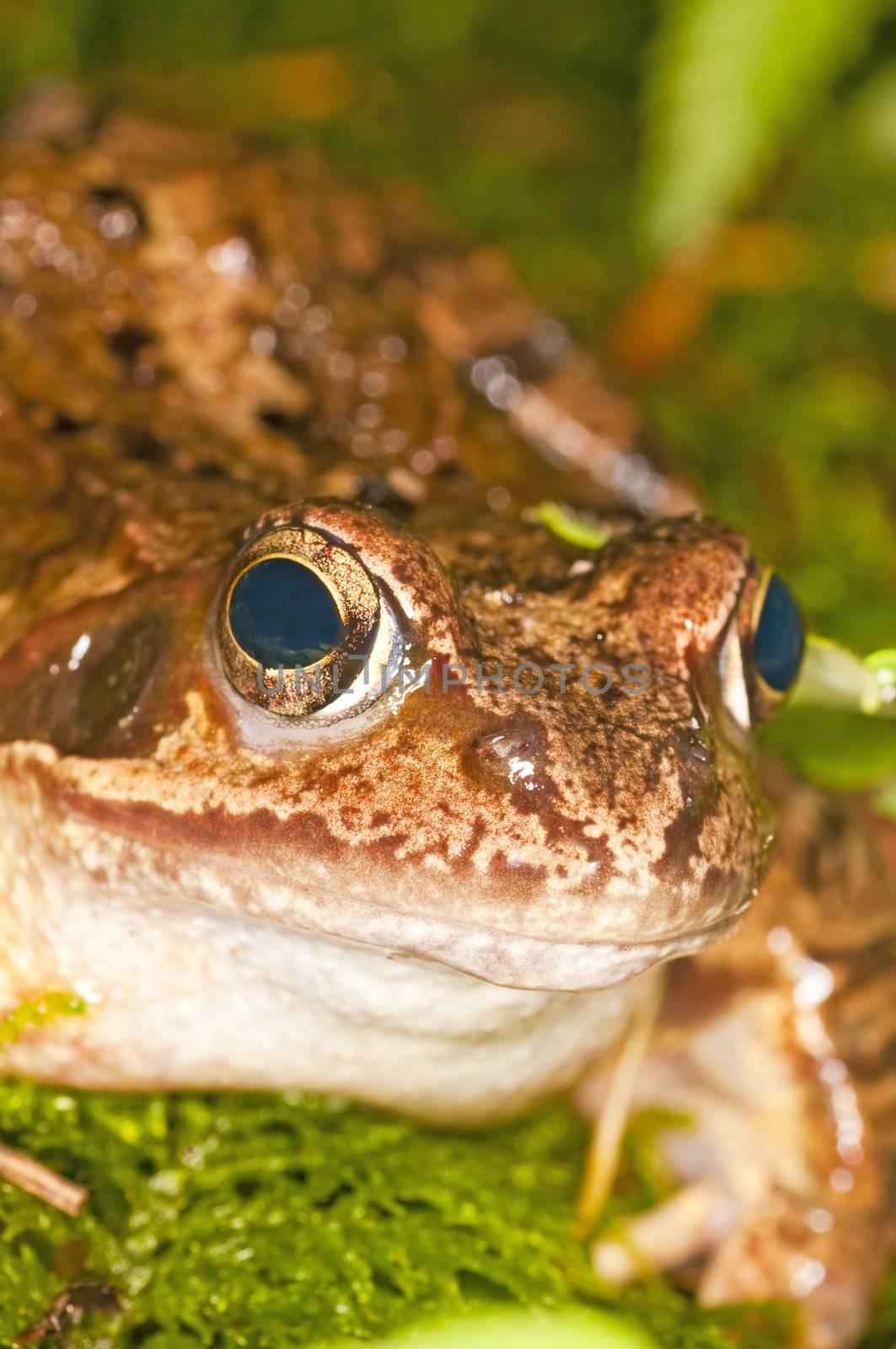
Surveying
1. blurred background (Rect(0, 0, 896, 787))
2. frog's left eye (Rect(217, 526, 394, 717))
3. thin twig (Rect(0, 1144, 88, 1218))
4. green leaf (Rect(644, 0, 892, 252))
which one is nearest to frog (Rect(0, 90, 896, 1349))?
frog's left eye (Rect(217, 526, 394, 717))

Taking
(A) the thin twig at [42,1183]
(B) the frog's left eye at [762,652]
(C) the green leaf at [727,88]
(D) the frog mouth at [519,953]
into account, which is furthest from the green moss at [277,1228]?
(C) the green leaf at [727,88]

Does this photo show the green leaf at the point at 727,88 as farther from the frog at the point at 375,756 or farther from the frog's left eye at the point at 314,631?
the frog's left eye at the point at 314,631

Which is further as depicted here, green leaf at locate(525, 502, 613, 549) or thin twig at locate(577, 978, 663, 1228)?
thin twig at locate(577, 978, 663, 1228)

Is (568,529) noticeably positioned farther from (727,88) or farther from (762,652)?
(727,88)

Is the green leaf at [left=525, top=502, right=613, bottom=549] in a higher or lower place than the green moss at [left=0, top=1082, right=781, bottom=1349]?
higher

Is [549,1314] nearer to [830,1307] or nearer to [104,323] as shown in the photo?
[830,1307]

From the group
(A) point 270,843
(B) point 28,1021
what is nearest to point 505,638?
(A) point 270,843

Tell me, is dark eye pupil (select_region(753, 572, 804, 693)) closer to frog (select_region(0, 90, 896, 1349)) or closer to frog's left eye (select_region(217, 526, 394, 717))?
frog (select_region(0, 90, 896, 1349))
